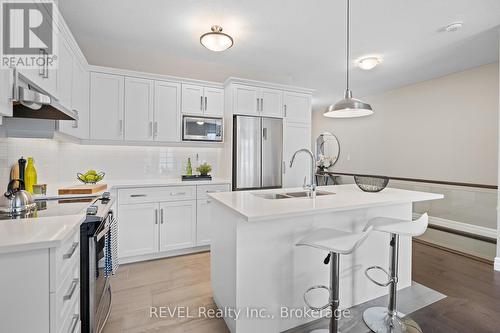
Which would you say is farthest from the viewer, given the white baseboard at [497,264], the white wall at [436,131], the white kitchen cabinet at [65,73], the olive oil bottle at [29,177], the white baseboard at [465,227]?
the white wall at [436,131]

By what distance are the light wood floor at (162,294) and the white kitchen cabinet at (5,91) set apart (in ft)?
5.25

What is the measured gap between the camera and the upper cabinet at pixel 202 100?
3.48 m

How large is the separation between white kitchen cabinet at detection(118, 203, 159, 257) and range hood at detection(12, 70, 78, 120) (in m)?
1.42

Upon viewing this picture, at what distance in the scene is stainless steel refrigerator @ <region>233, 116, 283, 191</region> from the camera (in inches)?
136

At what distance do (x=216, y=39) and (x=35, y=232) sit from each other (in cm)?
230

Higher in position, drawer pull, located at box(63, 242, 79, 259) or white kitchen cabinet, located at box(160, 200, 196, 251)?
drawer pull, located at box(63, 242, 79, 259)

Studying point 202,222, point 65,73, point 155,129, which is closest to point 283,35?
point 155,129

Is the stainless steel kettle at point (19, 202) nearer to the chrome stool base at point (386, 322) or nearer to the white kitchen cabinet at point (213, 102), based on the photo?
the white kitchen cabinet at point (213, 102)

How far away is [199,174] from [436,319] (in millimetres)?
3109

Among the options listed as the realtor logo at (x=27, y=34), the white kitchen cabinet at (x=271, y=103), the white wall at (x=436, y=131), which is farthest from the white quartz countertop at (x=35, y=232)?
the white wall at (x=436, y=131)

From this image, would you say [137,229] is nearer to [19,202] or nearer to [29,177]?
[29,177]

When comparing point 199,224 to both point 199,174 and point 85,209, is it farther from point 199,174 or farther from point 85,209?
point 85,209

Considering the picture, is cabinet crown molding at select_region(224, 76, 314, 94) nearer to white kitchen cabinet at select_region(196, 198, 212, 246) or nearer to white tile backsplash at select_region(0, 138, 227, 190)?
white tile backsplash at select_region(0, 138, 227, 190)

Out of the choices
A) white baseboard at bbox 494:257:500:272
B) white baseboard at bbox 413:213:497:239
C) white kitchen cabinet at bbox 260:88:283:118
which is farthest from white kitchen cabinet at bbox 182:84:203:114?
white baseboard at bbox 494:257:500:272
